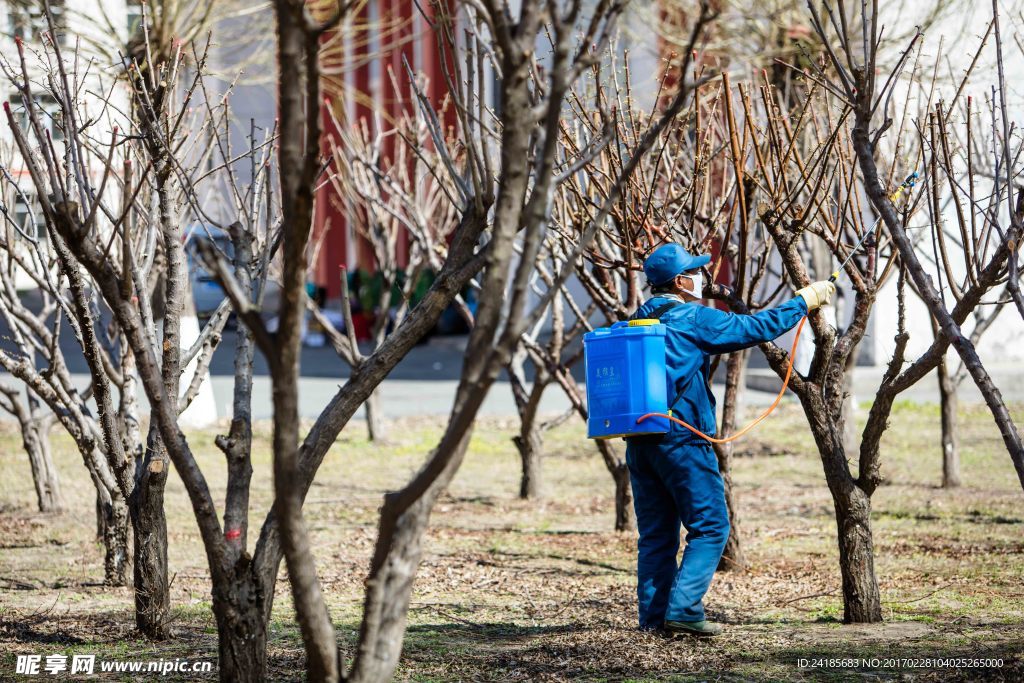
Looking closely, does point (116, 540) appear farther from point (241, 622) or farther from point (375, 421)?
point (375, 421)

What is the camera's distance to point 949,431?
8.96 meters

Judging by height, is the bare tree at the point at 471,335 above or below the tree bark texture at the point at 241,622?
above

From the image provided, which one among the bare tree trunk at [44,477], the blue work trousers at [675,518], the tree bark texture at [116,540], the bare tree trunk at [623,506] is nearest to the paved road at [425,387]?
the bare tree trunk at [44,477]

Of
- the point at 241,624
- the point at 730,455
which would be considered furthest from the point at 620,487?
the point at 241,624

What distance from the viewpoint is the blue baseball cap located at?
492 centimetres

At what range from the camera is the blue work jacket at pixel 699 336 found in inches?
182

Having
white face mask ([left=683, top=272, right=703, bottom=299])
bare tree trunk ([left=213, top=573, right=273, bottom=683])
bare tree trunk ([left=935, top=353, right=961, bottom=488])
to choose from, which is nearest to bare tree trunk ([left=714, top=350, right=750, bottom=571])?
white face mask ([left=683, top=272, right=703, bottom=299])

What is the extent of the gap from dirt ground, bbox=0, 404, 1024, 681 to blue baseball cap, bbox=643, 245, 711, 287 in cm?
148

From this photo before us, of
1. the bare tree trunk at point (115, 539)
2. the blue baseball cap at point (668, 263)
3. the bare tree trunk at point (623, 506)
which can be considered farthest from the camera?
the bare tree trunk at point (623, 506)

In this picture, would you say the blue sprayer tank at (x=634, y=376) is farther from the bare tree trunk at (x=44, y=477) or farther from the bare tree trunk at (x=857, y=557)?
the bare tree trunk at (x=44, y=477)

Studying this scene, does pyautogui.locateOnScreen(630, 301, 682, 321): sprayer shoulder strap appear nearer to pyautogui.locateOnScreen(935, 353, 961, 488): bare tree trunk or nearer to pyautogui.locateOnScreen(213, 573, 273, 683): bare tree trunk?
pyautogui.locateOnScreen(213, 573, 273, 683): bare tree trunk

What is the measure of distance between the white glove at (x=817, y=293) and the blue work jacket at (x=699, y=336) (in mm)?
35

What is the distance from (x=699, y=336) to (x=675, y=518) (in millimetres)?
803

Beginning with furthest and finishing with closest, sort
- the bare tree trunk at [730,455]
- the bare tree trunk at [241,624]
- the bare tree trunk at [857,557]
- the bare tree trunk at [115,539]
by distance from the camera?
the bare tree trunk at [730,455] < the bare tree trunk at [115,539] < the bare tree trunk at [857,557] < the bare tree trunk at [241,624]
